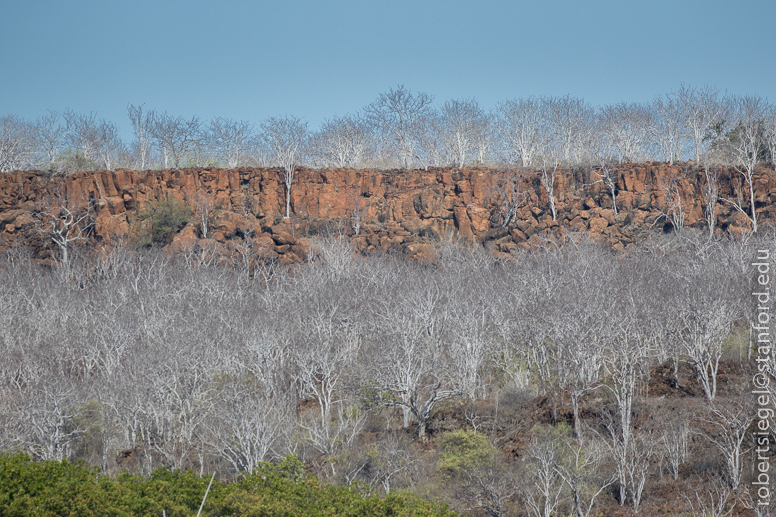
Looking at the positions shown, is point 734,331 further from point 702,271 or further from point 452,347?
point 452,347

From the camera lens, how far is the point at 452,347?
2773cm

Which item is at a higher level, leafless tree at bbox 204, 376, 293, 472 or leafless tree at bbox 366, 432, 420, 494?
leafless tree at bbox 204, 376, 293, 472

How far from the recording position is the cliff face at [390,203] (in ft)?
158

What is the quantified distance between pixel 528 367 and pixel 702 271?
9.66 metres

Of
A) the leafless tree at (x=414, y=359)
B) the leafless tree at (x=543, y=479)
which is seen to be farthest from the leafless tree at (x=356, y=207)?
the leafless tree at (x=543, y=479)

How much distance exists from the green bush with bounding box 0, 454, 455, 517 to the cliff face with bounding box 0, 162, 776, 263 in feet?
108

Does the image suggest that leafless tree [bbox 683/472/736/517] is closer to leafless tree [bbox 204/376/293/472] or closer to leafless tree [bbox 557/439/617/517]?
leafless tree [bbox 557/439/617/517]

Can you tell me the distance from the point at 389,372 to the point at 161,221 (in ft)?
99.8

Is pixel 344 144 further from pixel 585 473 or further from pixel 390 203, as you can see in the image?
pixel 585 473

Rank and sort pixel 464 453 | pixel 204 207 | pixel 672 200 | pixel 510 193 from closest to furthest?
1. pixel 464 453
2. pixel 672 200
3. pixel 204 207
4. pixel 510 193

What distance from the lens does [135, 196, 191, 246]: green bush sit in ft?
158

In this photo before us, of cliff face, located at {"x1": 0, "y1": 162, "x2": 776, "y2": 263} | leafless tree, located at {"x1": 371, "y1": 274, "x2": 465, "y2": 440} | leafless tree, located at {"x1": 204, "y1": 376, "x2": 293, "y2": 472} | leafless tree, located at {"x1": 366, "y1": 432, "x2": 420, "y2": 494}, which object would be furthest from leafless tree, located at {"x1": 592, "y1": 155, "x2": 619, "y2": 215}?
leafless tree, located at {"x1": 204, "y1": 376, "x2": 293, "y2": 472}

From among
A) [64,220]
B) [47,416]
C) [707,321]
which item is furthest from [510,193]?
[47,416]

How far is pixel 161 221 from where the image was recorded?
49312 mm
